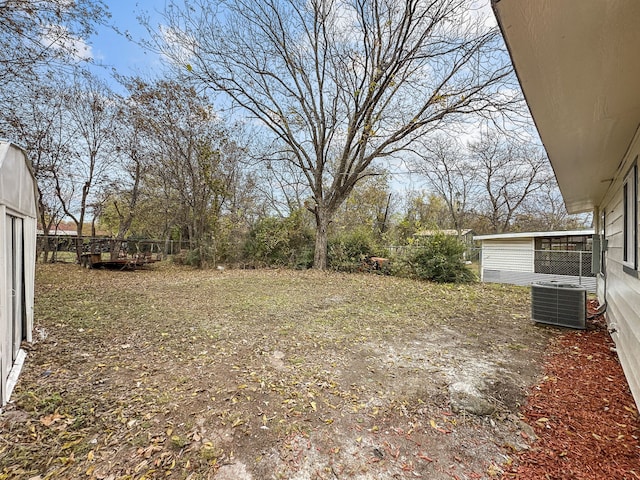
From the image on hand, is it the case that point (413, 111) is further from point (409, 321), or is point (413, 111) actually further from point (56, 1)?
point (56, 1)

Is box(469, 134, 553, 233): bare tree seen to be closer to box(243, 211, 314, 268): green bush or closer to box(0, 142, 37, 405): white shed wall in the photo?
box(243, 211, 314, 268): green bush

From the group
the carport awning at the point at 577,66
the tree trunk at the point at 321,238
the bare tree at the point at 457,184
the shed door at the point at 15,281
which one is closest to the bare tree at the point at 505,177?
the bare tree at the point at 457,184

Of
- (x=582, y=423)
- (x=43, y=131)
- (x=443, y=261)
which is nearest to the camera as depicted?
(x=582, y=423)

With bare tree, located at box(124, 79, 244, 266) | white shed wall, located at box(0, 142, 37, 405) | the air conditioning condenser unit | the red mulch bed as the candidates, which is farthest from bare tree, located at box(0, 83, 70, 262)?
the air conditioning condenser unit

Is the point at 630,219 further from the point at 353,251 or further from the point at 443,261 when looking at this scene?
the point at 353,251

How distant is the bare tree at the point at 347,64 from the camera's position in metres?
7.78

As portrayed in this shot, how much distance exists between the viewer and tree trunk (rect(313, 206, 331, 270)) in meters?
11.1

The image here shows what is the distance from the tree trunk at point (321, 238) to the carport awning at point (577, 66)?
862 cm

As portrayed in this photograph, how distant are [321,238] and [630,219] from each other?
→ 896cm

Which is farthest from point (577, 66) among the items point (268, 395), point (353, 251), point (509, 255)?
point (509, 255)

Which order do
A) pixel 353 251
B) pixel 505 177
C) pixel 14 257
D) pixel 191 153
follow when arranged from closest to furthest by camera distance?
1. pixel 14 257
2. pixel 353 251
3. pixel 191 153
4. pixel 505 177

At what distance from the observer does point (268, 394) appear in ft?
8.04

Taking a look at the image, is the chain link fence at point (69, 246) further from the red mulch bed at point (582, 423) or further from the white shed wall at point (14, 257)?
the red mulch bed at point (582, 423)

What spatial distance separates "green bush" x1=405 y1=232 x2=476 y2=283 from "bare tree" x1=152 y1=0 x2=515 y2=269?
3551 mm
